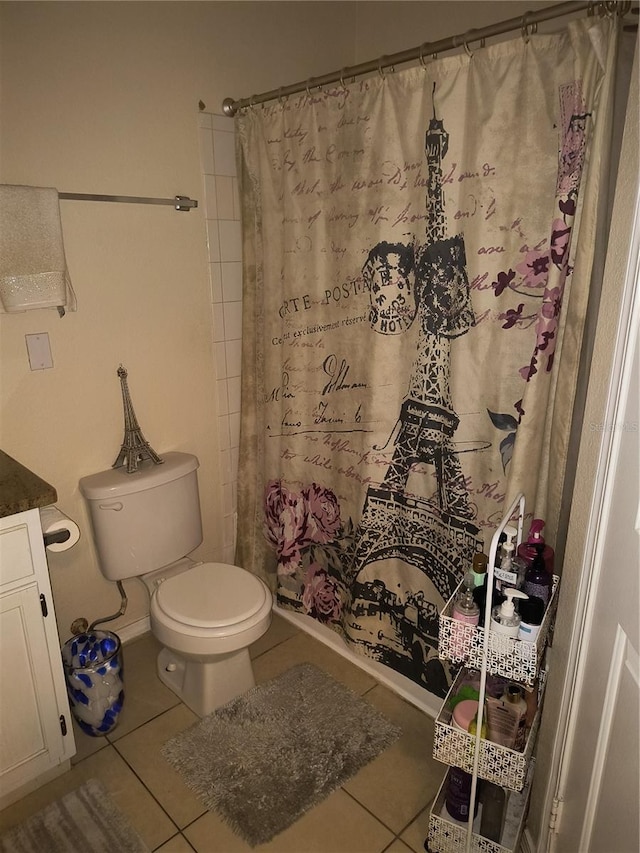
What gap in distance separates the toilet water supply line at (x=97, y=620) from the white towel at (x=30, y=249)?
104 cm

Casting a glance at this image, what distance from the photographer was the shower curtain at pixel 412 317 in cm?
136

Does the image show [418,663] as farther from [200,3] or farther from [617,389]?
[200,3]

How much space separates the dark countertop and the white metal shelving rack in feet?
3.26

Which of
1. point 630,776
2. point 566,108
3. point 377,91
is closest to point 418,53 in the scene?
point 377,91

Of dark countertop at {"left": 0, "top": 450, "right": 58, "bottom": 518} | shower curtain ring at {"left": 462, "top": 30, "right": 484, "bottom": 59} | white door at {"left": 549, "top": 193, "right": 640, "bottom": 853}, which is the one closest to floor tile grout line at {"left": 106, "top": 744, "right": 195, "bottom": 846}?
dark countertop at {"left": 0, "top": 450, "right": 58, "bottom": 518}

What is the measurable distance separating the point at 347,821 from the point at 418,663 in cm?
50

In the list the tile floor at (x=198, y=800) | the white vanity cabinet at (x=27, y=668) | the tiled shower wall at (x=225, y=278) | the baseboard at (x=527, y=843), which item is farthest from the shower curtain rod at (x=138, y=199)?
the baseboard at (x=527, y=843)

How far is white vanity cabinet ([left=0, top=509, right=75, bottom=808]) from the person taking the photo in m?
1.44

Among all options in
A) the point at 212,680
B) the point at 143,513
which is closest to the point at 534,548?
the point at 212,680

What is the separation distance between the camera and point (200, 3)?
191 cm

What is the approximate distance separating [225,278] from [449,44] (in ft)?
3.60

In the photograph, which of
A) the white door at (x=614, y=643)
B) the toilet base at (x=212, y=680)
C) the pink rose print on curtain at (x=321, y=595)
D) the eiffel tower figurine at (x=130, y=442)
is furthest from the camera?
the pink rose print on curtain at (x=321, y=595)

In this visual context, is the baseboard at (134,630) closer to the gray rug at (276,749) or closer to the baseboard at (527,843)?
the gray rug at (276,749)

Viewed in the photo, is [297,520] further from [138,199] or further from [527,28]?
[527,28]
